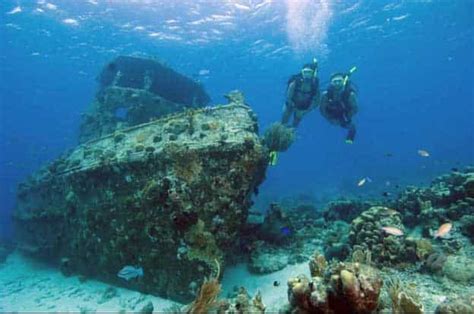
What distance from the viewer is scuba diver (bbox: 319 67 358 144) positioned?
13.1 m

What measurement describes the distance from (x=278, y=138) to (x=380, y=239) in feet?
15.3

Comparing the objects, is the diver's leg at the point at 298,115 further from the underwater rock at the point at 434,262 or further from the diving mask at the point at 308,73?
the underwater rock at the point at 434,262

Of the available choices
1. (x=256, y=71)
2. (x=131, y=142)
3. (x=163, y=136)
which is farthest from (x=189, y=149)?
(x=256, y=71)

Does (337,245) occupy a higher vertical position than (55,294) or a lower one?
higher

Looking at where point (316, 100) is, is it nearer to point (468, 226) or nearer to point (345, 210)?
point (345, 210)

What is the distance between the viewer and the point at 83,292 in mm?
9594

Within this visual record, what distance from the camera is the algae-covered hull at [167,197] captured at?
767cm

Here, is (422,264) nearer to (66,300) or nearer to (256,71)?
(66,300)

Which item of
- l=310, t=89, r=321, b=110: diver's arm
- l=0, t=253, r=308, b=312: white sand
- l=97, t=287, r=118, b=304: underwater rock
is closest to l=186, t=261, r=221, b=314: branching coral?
l=0, t=253, r=308, b=312: white sand

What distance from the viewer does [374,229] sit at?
8062mm

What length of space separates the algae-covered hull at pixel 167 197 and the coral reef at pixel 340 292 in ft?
9.52

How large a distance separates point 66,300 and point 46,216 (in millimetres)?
3509

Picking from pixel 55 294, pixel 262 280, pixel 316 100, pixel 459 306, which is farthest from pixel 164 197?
pixel 316 100

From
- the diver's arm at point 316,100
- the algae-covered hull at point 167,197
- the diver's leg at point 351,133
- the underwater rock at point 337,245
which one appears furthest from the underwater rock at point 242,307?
the diver's arm at point 316,100
